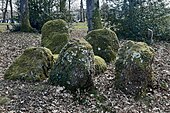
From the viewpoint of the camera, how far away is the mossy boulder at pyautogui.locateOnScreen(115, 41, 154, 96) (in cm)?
708

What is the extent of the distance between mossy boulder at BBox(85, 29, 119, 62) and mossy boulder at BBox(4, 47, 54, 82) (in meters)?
2.15

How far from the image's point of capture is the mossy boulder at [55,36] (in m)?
9.90

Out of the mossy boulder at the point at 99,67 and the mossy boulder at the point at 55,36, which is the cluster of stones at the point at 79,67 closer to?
the mossy boulder at the point at 99,67

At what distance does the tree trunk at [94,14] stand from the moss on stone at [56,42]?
161 inches

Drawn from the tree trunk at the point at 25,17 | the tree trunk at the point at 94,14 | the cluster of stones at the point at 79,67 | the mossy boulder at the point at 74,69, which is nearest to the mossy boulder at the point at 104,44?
the cluster of stones at the point at 79,67

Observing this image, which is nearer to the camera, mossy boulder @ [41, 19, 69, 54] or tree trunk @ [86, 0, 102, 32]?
mossy boulder @ [41, 19, 69, 54]

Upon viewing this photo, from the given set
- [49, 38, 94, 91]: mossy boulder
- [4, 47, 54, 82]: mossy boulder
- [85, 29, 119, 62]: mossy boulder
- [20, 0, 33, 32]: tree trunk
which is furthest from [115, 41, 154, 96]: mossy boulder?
[20, 0, 33, 32]: tree trunk

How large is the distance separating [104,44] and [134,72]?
2657 millimetres

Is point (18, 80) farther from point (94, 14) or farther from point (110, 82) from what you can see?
point (94, 14)

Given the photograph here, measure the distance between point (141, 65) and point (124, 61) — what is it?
1.36 feet

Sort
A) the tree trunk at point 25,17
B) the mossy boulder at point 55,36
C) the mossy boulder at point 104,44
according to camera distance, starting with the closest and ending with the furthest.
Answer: the mossy boulder at point 104,44 → the mossy boulder at point 55,36 → the tree trunk at point 25,17

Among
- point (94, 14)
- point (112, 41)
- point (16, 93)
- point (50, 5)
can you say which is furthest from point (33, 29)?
point (16, 93)

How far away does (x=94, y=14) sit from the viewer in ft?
47.5

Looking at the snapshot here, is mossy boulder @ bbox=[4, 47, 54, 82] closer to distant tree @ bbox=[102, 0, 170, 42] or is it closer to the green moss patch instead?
the green moss patch
